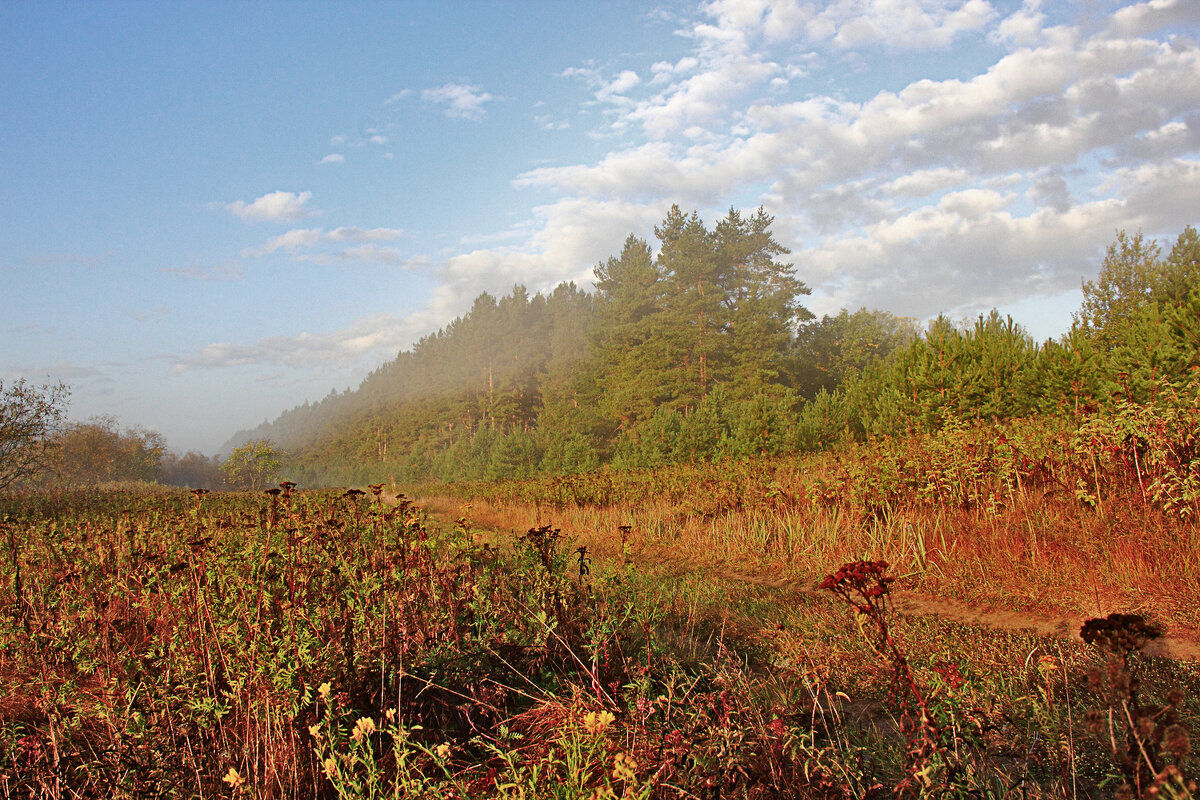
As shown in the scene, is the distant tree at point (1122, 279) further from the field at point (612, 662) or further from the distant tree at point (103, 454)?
the distant tree at point (103, 454)

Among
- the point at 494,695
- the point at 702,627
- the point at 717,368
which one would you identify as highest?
the point at 717,368

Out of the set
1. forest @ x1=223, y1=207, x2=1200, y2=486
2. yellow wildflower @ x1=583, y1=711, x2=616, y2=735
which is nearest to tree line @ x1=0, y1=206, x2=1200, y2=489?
forest @ x1=223, y1=207, x2=1200, y2=486

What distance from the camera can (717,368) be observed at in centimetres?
2844

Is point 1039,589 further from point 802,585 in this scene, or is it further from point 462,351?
point 462,351

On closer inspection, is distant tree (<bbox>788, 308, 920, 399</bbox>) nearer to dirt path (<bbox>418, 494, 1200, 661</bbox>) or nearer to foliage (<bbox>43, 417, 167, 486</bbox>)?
dirt path (<bbox>418, 494, 1200, 661</bbox>)

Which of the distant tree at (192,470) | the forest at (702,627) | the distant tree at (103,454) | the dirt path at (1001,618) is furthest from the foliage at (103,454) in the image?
the dirt path at (1001,618)

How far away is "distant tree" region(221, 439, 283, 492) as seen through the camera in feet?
166

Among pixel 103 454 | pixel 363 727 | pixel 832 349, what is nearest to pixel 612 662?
pixel 363 727

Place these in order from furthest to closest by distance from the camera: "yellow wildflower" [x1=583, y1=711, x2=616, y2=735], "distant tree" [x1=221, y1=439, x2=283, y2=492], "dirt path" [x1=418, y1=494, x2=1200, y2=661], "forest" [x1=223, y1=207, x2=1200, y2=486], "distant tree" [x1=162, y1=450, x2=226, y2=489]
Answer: "distant tree" [x1=162, y1=450, x2=226, y2=489], "distant tree" [x1=221, y1=439, x2=283, y2=492], "forest" [x1=223, y1=207, x2=1200, y2=486], "dirt path" [x1=418, y1=494, x2=1200, y2=661], "yellow wildflower" [x1=583, y1=711, x2=616, y2=735]

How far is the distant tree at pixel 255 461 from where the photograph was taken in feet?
166

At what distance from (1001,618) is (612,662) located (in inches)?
136

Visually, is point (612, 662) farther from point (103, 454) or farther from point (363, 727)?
point (103, 454)

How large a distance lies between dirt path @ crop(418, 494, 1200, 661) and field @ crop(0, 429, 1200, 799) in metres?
0.03

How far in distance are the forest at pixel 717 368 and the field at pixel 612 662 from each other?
4046mm
